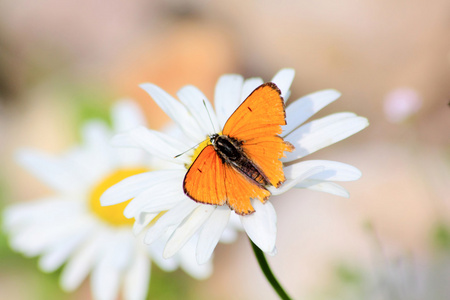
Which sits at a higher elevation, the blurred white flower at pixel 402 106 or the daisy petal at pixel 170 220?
the daisy petal at pixel 170 220

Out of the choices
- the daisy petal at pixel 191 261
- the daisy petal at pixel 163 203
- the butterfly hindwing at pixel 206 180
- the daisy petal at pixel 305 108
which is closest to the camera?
the butterfly hindwing at pixel 206 180

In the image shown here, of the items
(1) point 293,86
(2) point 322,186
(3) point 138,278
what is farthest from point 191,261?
(1) point 293,86

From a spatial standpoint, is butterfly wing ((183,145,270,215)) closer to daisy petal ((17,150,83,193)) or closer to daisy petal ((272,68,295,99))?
daisy petal ((272,68,295,99))

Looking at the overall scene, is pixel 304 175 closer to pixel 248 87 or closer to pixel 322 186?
pixel 322 186

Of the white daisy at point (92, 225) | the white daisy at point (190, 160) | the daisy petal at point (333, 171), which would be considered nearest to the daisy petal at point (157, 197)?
the white daisy at point (190, 160)

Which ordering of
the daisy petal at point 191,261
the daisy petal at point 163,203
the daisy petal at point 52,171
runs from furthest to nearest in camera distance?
the daisy petal at point 52,171 < the daisy petal at point 191,261 < the daisy petal at point 163,203

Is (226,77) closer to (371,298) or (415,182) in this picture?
(371,298)

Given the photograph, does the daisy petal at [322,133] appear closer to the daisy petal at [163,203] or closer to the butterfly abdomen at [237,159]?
the butterfly abdomen at [237,159]

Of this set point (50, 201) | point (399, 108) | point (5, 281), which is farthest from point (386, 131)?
point (5, 281)
